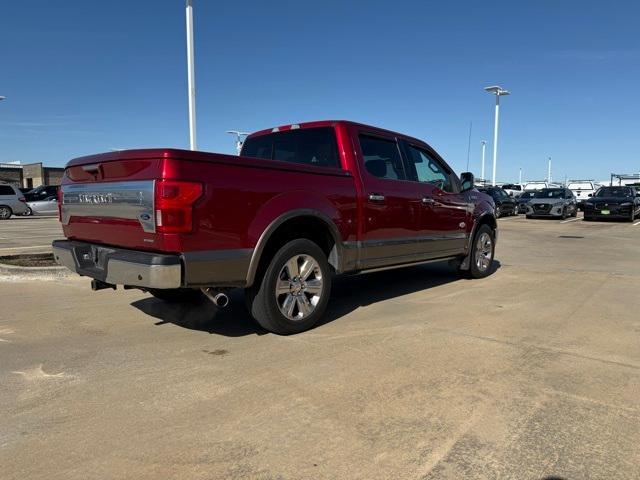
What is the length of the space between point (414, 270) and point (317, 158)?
3.82 metres

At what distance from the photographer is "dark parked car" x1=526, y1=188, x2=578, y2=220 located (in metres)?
23.6

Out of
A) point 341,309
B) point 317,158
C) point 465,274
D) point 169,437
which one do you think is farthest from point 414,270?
point 169,437

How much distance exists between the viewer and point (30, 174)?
60969 mm

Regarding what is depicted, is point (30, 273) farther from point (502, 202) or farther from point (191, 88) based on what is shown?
point (502, 202)

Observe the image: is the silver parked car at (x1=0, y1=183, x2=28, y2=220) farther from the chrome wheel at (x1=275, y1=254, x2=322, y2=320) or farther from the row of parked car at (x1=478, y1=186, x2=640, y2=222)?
the chrome wheel at (x1=275, y1=254, x2=322, y2=320)

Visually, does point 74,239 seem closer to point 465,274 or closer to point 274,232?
point 274,232

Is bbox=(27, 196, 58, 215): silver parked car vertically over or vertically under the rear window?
under

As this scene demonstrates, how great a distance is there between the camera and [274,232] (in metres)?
4.49

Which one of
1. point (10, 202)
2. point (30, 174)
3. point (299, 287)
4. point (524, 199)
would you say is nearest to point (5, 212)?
point (10, 202)

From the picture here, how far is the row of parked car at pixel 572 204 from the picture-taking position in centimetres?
2209

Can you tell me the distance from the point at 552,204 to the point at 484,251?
58.4 feet

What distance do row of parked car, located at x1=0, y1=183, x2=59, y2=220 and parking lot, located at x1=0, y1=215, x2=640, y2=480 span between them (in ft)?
68.4

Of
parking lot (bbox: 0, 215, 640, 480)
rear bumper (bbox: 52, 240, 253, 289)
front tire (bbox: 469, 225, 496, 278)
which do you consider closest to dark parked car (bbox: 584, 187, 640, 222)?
front tire (bbox: 469, 225, 496, 278)

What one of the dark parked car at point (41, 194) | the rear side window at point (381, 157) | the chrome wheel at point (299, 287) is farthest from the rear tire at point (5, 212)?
the chrome wheel at point (299, 287)
